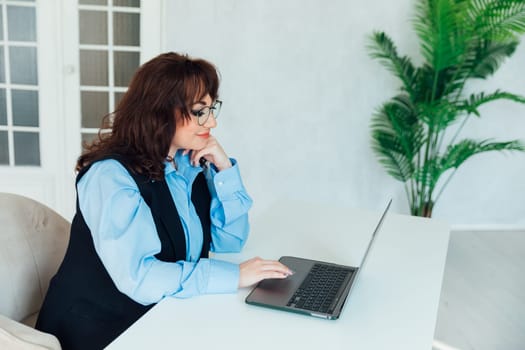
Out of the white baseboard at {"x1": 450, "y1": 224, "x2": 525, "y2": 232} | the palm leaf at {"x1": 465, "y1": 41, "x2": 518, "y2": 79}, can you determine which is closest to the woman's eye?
the palm leaf at {"x1": 465, "y1": 41, "x2": 518, "y2": 79}

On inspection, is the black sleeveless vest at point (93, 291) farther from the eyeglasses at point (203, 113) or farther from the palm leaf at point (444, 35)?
the palm leaf at point (444, 35)

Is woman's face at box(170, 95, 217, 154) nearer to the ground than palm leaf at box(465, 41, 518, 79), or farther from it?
nearer to the ground

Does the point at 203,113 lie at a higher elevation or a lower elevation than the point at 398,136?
higher

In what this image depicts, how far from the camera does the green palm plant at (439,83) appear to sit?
3803 mm

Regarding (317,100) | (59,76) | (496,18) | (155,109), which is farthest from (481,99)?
(155,109)

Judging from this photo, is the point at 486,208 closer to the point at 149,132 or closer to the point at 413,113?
the point at 413,113

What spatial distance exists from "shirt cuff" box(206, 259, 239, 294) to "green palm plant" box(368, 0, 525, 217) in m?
2.65

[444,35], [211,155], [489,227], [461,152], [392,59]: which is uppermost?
[444,35]

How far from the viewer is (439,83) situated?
4.05m

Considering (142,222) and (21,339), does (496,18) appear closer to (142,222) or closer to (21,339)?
(142,222)

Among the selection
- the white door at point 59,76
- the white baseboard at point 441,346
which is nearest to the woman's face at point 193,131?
the white baseboard at point 441,346

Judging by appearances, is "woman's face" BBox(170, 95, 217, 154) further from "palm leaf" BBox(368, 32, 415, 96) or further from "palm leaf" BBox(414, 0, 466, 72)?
"palm leaf" BBox(368, 32, 415, 96)

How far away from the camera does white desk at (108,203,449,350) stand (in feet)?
4.31

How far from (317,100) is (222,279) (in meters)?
3.06
